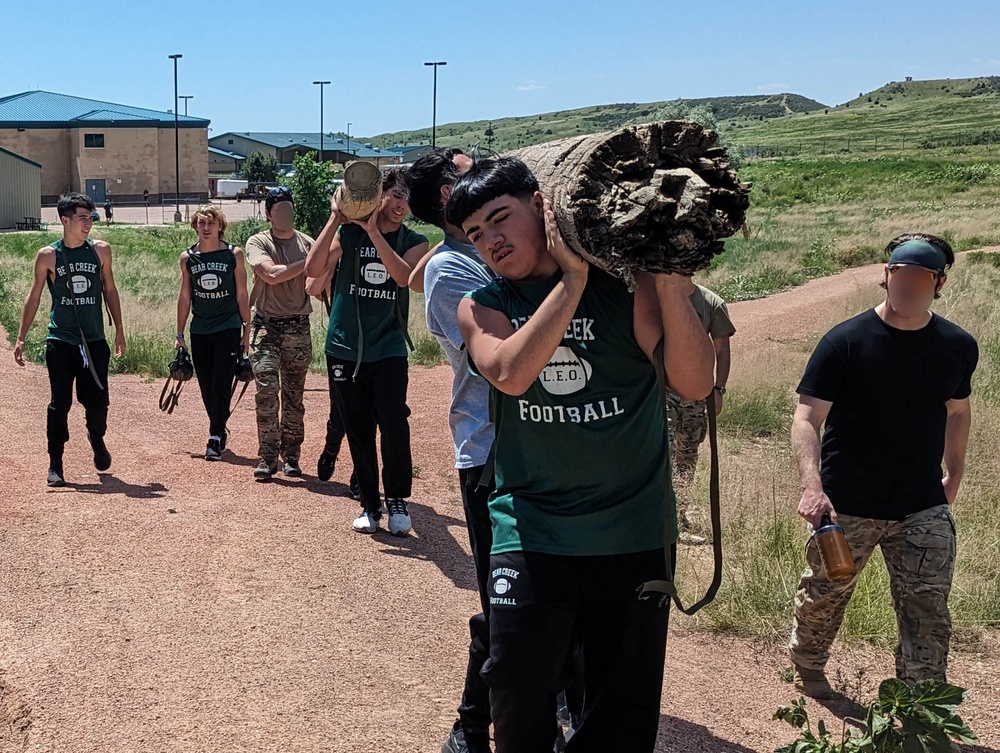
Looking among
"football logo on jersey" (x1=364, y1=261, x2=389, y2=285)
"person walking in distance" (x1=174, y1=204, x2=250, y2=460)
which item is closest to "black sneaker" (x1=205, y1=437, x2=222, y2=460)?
"person walking in distance" (x1=174, y1=204, x2=250, y2=460)

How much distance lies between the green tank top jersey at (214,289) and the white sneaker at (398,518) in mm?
2809

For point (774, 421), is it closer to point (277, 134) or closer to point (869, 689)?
point (869, 689)

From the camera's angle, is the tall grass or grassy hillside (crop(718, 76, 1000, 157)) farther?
grassy hillside (crop(718, 76, 1000, 157))

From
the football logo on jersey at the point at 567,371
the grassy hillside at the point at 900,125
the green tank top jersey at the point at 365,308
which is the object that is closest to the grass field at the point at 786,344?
the green tank top jersey at the point at 365,308

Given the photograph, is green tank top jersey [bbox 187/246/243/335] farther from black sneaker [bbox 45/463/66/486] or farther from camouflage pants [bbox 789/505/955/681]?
camouflage pants [bbox 789/505/955/681]

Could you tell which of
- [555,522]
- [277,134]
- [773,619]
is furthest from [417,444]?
[277,134]

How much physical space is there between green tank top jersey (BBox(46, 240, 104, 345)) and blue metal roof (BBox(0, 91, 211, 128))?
6938 cm

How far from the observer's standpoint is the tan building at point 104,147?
72250 mm

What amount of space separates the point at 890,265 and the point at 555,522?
2109 mm

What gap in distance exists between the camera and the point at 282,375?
8531 millimetres

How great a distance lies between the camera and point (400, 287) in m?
6.42

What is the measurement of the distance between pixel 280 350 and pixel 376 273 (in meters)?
2.31

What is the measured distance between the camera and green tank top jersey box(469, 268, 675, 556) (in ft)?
9.55

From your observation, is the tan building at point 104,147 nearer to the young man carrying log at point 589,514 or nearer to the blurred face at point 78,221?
the blurred face at point 78,221
